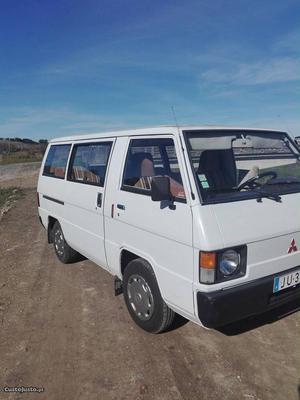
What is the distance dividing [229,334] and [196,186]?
1.73m

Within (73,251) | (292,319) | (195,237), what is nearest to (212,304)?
(195,237)

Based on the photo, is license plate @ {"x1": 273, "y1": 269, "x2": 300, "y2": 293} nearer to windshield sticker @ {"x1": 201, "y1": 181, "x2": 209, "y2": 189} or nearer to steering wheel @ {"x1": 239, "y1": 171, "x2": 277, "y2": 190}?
steering wheel @ {"x1": 239, "y1": 171, "x2": 277, "y2": 190}

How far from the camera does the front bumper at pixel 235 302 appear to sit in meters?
2.94

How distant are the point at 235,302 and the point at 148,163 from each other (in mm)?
1776

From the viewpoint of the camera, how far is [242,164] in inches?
155

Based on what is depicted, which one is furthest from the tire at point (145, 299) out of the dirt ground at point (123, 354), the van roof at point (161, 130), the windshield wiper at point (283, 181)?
the windshield wiper at point (283, 181)

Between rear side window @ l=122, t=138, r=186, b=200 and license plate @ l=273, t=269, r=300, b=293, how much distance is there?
→ 1271mm

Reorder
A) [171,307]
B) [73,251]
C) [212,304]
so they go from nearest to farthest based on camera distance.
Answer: [212,304], [171,307], [73,251]

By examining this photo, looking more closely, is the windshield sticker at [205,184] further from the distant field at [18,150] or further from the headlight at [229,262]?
the distant field at [18,150]

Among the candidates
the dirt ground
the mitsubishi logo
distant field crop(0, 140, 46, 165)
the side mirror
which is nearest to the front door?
the side mirror

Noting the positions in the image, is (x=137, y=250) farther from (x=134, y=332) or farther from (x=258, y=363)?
(x=258, y=363)

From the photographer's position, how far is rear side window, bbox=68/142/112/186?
451 centimetres

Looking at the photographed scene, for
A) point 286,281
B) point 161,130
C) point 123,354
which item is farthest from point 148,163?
point 123,354

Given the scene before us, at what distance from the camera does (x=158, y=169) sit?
3934mm
